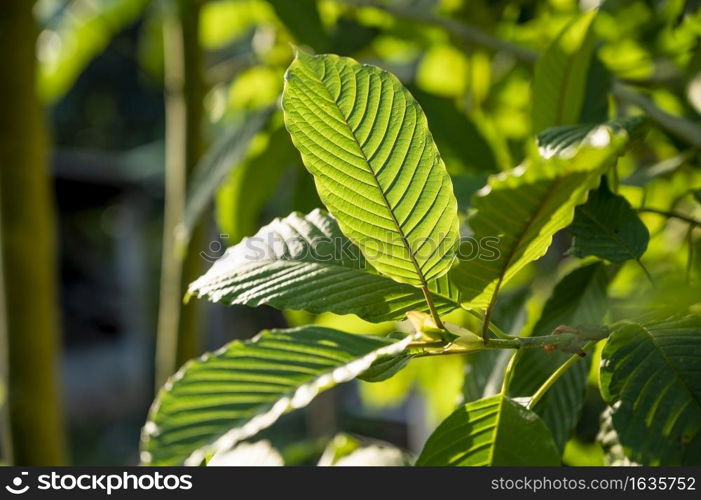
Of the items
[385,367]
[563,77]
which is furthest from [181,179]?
[385,367]

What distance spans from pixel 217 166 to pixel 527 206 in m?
0.48

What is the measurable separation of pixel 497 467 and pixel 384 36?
731mm

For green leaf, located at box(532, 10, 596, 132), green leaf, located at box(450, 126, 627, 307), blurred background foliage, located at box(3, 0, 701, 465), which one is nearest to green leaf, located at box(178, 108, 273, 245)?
blurred background foliage, located at box(3, 0, 701, 465)

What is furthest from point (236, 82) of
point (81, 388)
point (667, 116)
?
point (81, 388)

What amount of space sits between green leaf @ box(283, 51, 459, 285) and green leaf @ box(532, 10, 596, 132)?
0.77 ft

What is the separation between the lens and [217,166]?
731 millimetres

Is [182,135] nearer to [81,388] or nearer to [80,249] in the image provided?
[81,388]

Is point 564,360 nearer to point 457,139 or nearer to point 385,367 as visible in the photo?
point 385,367

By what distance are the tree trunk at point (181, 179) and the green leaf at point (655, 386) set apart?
0.51 meters

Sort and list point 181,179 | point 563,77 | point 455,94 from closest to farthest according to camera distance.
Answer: point 563,77, point 181,179, point 455,94

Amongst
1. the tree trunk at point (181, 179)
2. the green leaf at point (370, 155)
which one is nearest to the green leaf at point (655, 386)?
the green leaf at point (370, 155)

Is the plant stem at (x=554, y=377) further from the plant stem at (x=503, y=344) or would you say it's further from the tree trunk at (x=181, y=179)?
the tree trunk at (x=181, y=179)

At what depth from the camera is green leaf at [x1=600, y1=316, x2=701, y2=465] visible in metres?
0.37

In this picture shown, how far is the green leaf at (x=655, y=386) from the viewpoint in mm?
371
